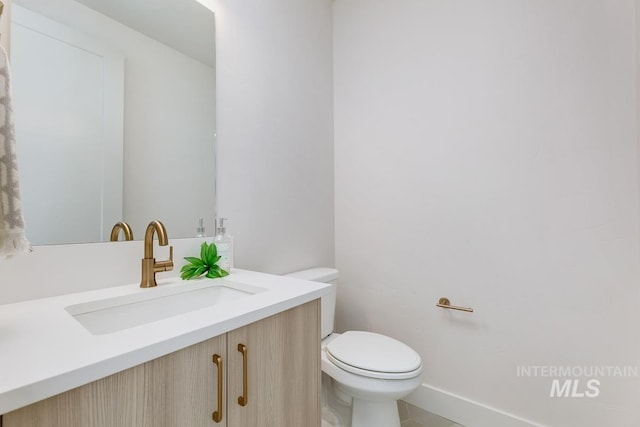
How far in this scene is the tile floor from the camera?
1497 mm

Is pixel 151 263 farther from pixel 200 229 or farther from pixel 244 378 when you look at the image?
pixel 244 378

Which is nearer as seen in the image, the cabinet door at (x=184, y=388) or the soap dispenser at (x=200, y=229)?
the cabinet door at (x=184, y=388)

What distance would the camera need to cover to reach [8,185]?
1.85 ft

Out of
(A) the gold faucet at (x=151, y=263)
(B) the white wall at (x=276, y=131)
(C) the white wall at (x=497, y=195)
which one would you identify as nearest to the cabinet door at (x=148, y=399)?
(A) the gold faucet at (x=151, y=263)

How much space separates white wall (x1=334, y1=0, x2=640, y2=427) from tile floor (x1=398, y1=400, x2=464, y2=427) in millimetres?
50

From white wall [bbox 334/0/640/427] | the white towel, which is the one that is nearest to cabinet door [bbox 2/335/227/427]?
the white towel

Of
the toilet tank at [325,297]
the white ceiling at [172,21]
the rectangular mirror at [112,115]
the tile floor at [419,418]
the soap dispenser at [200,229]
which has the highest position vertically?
the white ceiling at [172,21]

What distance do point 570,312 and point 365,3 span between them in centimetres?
205

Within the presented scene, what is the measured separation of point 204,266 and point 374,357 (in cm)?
81

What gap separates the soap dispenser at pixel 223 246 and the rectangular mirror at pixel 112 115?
3.5 inches

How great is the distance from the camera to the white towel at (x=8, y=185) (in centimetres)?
55

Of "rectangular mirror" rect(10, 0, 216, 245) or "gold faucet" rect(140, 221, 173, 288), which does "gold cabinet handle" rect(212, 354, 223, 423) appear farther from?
"rectangular mirror" rect(10, 0, 216, 245)

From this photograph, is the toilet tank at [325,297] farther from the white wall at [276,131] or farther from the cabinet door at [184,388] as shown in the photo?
the cabinet door at [184,388]

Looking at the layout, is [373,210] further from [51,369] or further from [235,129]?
[51,369]
